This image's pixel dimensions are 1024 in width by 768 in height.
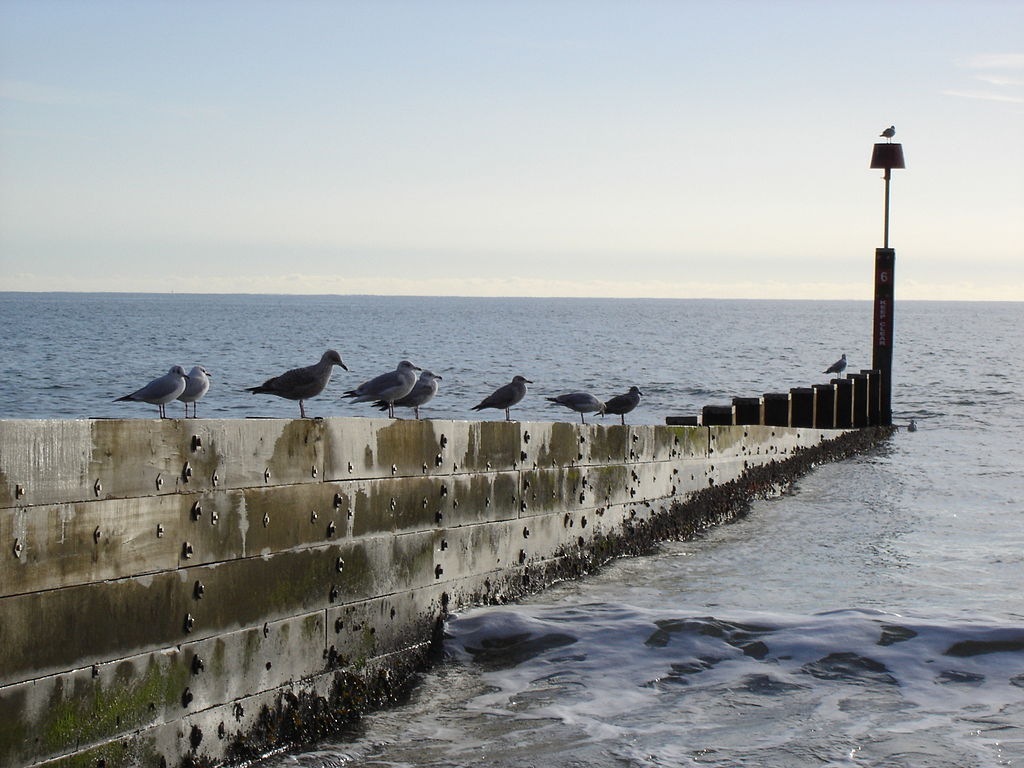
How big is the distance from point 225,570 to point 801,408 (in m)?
17.2

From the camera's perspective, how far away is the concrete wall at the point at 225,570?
4.45m

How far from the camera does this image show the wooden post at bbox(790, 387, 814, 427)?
20.7 meters

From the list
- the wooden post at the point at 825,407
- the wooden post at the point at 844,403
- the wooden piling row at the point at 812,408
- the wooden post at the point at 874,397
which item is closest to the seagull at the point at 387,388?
the wooden piling row at the point at 812,408

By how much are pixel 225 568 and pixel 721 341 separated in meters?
92.0

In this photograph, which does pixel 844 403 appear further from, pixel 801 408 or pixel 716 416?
pixel 716 416

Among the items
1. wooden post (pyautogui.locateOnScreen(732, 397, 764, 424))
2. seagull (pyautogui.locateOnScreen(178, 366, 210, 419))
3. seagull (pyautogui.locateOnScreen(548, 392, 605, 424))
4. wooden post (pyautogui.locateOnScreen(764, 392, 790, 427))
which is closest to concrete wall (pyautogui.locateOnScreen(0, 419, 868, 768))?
seagull (pyautogui.locateOnScreen(178, 366, 210, 419))

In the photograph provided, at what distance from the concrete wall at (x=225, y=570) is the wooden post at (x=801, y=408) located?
517 inches

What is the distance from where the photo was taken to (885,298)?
26.5m

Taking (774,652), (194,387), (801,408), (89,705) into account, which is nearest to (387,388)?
(194,387)

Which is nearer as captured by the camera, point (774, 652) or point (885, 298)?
point (774, 652)

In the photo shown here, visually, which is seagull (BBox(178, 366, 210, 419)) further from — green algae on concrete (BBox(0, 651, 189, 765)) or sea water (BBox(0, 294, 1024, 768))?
green algae on concrete (BBox(0, 651, 189, 765))

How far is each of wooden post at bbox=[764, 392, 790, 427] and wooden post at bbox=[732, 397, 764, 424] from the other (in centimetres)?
114

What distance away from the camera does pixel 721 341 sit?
9550cm

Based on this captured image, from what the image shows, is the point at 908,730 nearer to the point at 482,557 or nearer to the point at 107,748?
the point at 482,557
